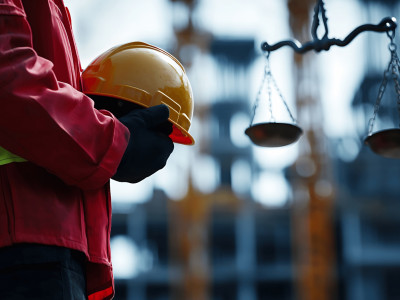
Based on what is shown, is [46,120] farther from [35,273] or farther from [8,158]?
[35,273]

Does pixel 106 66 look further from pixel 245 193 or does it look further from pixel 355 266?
pixel 245 193

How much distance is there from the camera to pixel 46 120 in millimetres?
1599

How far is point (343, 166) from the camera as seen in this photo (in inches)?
1705

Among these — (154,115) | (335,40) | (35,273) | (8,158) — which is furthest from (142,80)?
(335,40)

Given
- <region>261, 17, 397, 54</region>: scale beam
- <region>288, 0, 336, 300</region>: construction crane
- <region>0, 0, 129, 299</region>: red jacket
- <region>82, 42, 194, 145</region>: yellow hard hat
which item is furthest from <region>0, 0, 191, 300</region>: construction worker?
<region>288, 0, 336, 300</region>: construction crane

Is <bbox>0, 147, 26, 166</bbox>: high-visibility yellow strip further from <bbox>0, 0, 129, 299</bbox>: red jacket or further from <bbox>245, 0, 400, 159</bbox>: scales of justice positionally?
<bbox>245, 0, 400, 159</bbox>: scales of justice

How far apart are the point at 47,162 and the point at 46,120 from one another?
11 centimetres

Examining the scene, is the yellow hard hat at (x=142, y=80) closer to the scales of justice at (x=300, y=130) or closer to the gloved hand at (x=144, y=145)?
the gloved hand at (x=144, y=145)

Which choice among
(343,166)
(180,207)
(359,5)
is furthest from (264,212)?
(359,5)

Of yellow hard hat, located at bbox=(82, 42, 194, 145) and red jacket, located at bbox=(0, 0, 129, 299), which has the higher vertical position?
yellow hard hat, located at bbox=(82, 42, 194, 145)

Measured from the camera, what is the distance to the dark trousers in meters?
1.62

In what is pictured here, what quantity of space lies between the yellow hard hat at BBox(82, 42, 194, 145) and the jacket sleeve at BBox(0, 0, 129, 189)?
324mm

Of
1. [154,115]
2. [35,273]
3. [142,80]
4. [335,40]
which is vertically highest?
[335,40]

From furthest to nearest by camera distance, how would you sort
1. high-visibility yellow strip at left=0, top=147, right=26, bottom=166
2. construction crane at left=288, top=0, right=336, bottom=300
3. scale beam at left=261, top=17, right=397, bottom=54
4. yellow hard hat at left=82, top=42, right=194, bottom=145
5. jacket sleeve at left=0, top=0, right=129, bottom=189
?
1. construction crane at left=288, top=0, right=336, bottom=300
2. scale beam at left=261, top=17, right=397, bottom=54
3. yellow hard hat at left=82, top=42, right=194, bottom=145
4. high-visibility yellow strip at left=0, top=147, right=26, bottom=166
5. jacket sleeve at left=0, top=0, right=129, bottom=189
